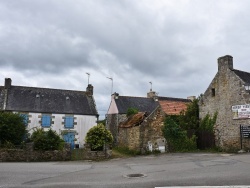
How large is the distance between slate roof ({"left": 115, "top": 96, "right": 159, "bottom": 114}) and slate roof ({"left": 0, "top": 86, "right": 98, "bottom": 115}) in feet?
12.2

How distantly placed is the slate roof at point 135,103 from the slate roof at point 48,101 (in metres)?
3.73

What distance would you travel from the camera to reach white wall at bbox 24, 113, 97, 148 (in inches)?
1127

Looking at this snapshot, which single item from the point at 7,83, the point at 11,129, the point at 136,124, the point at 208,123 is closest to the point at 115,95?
the point at 136,124

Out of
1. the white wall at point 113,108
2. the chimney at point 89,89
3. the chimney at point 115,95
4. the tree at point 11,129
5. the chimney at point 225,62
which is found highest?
the chimney at point 225,62

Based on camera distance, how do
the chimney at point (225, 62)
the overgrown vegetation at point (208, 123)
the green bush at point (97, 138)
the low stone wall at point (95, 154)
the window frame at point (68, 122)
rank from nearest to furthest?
the low stone wall at point (95, 154) < the green bush at point (97, 138) < the chimney at point (225, 62) < the overgrown vegetation at point (208, 123) < the window frame at point (68, 122)

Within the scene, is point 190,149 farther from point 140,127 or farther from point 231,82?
point 231,82

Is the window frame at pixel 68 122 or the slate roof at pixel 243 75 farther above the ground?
the slate roof at pixel 243 75

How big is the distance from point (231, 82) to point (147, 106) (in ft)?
54.0

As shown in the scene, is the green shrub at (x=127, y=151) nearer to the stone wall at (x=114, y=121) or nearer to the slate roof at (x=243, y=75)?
the stone wall at (x=114, y=121)

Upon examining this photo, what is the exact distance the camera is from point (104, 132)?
20609mm

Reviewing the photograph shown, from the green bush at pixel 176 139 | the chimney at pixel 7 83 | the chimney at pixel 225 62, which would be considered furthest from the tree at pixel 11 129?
the chimney at pixel 225 62

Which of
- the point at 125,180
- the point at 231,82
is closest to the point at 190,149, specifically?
the point at 231,82

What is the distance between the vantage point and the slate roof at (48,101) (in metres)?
29.2

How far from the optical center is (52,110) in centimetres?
2958
